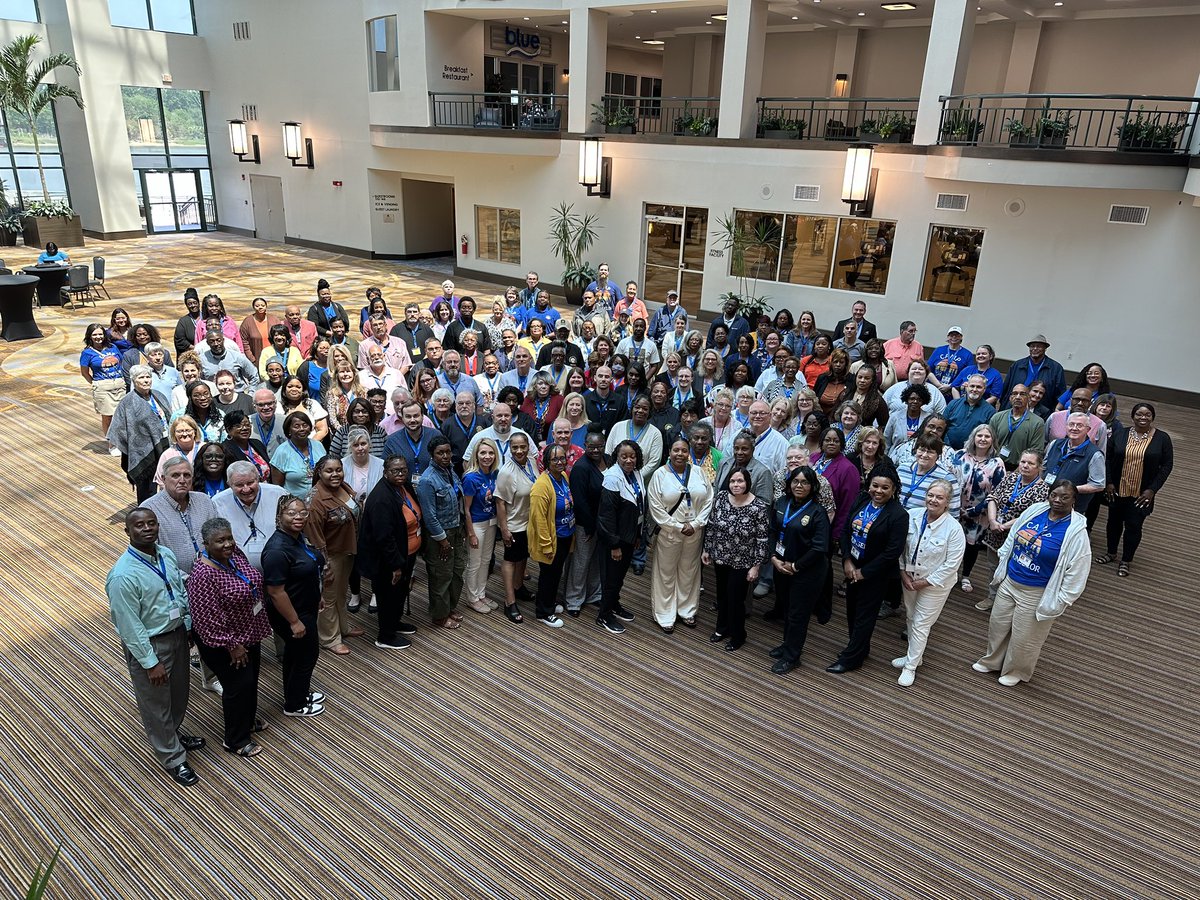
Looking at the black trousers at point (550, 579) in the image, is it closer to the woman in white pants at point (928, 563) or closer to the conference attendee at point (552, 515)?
the conference attendee at point (552, 515)

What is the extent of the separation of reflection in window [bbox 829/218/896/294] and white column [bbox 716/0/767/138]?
113 inches

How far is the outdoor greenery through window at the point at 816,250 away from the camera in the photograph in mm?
15352

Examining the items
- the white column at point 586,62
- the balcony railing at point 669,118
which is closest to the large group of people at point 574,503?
the balcony railing at point 669,118

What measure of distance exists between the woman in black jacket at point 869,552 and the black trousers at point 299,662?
3728 mm

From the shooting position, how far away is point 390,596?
6.09 metres

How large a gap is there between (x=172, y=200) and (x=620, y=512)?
3024 centimetres

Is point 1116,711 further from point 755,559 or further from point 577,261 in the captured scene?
point 577,261

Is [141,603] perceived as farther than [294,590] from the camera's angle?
No

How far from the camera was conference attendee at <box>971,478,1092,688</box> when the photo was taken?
5.46 meters

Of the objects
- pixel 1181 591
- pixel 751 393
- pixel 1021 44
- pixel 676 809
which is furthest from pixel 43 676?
pixel 1021 44

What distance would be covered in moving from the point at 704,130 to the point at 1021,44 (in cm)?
623

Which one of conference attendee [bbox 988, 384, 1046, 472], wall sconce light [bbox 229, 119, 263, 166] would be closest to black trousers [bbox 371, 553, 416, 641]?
conference attendee [bbox 988, 384, 1046, 472]

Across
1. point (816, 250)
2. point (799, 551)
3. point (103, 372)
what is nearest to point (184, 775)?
point (799, 551)

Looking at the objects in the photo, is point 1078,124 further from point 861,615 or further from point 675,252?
point 861,615
